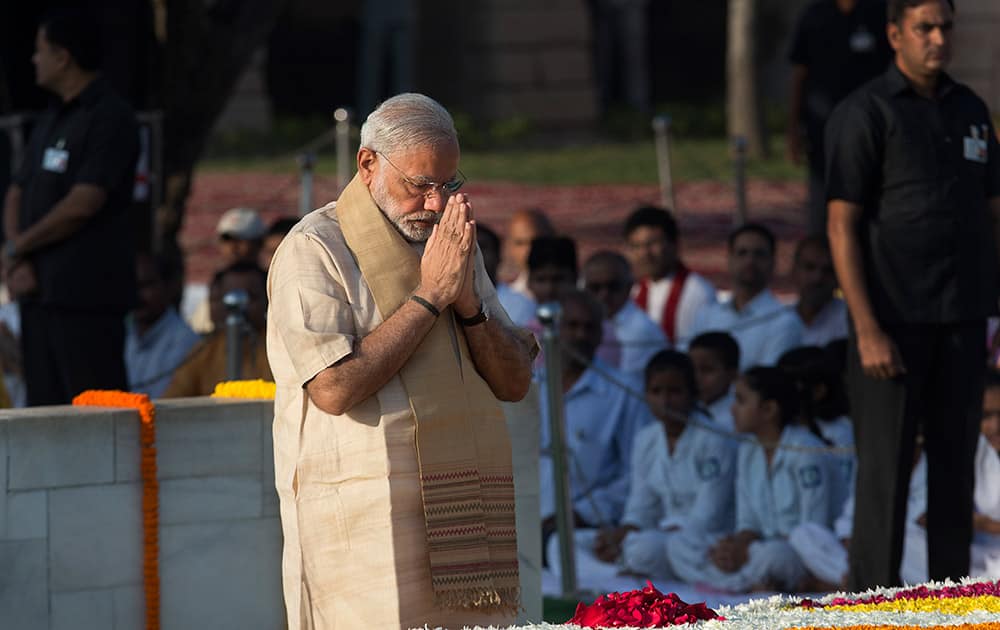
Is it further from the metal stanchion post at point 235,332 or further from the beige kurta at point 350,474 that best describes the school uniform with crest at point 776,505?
the beige kurta at point 350,474

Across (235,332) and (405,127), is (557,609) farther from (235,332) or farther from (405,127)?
(405,127)

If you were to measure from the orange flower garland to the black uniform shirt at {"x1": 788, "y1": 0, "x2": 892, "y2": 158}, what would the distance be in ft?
16.2

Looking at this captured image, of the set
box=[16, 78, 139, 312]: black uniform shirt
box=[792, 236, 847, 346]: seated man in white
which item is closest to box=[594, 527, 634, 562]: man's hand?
box=[792, 236, 847, 346]: seated man in white

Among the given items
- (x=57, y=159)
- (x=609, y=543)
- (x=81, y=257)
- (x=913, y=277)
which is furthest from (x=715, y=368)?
(x=57, y=159)

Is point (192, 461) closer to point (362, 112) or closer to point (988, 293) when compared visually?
point (988, 293)

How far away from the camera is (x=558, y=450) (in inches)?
274

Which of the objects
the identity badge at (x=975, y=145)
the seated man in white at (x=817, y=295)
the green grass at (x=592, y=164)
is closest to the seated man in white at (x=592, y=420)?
the seated man in white at (x=817, y=295)

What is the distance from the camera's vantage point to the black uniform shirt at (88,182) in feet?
22.3

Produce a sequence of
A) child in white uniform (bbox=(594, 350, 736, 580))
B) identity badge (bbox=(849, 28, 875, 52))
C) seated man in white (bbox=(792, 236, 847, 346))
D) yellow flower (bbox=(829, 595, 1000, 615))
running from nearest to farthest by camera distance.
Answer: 1. yellow flower (bbox=(829, 595, 1000, 615))
2. child in white uniform (bbox=(594, 350, 736, 580))
3. seated man in white (bbox=(792, 236, 847, 346))
4. identity badge (bbox=(849, 28, 875, 52))

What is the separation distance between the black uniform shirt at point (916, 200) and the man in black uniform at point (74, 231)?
2659 millimetres

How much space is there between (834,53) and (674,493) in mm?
2959

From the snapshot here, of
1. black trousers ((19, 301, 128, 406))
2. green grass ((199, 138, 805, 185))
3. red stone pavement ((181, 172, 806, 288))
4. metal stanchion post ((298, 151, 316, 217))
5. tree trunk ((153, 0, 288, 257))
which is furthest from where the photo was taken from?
green grass ((199, 138, 805, 185))

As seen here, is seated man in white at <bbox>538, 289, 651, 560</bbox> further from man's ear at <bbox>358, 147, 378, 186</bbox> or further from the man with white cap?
man's ear at <bbox>358, 147, 378, 186</bbox>

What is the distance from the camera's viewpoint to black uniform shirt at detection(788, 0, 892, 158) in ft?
30.3
